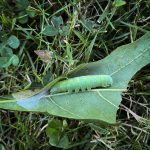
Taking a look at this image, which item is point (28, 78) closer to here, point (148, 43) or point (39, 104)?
point (39, 104)

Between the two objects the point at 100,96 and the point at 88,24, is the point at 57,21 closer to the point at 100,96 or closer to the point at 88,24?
the point at 88,24

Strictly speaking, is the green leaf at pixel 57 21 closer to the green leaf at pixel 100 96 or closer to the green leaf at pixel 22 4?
the green leaf at pixel 22 4

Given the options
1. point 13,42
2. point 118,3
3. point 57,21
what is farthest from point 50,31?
point 118,3

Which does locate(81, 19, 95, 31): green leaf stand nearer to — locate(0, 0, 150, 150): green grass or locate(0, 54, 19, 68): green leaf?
locate(0, 0, 150, 150): green grass

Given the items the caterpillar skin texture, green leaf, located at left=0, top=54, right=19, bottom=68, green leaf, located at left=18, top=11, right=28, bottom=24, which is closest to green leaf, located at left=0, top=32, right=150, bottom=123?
the caterpillar skin texture

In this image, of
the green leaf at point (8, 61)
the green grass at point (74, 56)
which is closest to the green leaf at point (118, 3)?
the green grass at point (74, 56)

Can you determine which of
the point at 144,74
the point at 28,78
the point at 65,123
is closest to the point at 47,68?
the point at 28,78
